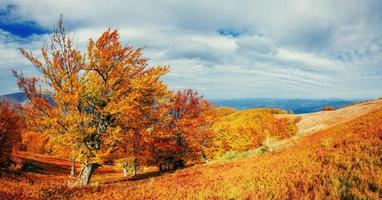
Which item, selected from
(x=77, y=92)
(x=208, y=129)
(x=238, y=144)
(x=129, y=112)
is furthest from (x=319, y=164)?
(x=238, y=144)

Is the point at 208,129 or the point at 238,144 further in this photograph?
the point at 238,144

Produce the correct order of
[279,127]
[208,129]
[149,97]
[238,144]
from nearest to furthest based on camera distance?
[149,97] → [208,129] → [238,144] → [279,127]

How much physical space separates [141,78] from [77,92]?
3.72 metres

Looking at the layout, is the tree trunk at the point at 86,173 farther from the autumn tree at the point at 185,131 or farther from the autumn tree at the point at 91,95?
the autumn tree at the point at 185,131

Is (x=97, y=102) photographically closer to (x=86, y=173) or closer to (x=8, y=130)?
(x=86, y=173)

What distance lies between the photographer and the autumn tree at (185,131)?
3462 centimetres

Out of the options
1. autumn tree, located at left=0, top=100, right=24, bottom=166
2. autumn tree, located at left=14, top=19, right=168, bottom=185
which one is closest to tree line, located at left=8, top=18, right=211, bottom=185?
autumn tree, located at left=14, top=19, right=168, bottom=185

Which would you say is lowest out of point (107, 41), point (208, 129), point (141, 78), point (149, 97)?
point (208, 129)

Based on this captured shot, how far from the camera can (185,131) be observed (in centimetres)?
3588

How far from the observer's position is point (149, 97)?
17.4 meters

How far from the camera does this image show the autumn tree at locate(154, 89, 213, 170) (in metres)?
34.6

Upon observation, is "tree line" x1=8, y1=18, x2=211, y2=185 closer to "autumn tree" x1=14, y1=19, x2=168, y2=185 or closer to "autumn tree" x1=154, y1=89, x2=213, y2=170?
"autumn tree" x1=14, y1=19, x2=168, y2=185

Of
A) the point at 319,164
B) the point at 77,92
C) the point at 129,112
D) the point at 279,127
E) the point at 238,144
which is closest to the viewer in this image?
the point at 319,164

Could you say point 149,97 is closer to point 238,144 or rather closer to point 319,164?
point 319,164
